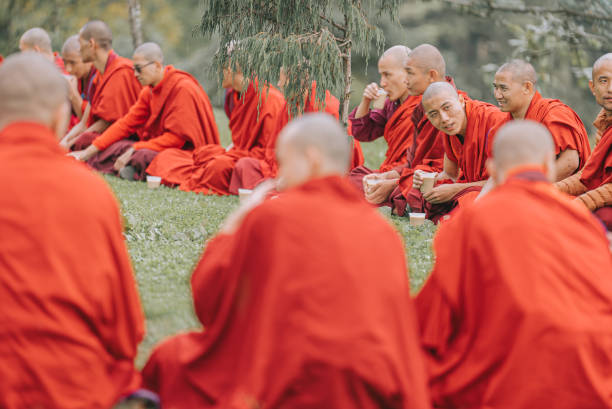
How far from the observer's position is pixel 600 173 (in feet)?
20.9

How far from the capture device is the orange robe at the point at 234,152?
9391 mm

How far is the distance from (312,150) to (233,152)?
6.91 meters

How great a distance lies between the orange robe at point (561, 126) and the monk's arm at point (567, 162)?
0.11 ft

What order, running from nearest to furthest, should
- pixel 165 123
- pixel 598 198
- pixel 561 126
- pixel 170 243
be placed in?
pixel 598 198
pixel 170 243
pixel 561 126
pixel 165 123

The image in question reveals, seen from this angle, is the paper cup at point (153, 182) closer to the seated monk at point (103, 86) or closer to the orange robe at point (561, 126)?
the seated monk at point (103, 86)

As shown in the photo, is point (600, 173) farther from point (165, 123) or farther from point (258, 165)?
point (165, 123)

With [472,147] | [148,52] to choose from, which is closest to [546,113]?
[472,147]

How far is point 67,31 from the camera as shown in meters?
19.2

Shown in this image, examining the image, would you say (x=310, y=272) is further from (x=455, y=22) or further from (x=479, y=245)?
(x=455, y=22)

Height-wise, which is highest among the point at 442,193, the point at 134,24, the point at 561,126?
the point at 561,126

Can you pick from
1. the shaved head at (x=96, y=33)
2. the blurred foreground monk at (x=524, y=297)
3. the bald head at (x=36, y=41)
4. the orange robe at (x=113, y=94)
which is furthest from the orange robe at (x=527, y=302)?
the bald head at (x=36, y=41)

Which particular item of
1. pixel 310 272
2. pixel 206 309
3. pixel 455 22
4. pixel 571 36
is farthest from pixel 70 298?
pixel 455 22

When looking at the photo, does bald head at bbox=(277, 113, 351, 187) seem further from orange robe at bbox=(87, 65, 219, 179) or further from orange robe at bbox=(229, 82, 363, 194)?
orange robe at bbox=(87, 65, 219, 179)

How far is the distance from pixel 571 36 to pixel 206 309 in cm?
1151
